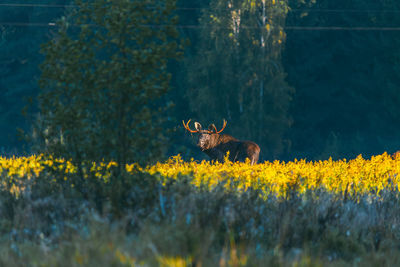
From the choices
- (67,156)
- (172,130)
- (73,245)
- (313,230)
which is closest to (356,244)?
(313,230)

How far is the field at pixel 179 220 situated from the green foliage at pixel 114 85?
1.09ft

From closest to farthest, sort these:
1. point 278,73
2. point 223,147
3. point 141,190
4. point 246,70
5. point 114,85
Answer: point 141,190
point 114,85
point 223,147
point 246,70
point 278,73

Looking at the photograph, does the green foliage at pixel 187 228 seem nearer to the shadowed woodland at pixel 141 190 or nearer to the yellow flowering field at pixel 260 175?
the shadowed woodland at pixel 141 190

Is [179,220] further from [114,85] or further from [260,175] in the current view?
[260,175]

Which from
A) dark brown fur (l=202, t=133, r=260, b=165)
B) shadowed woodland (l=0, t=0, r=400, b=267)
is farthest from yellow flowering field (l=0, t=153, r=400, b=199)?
dark brown fur (l=202, t=133, r=260, b=165)

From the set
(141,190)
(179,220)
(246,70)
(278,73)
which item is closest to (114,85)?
(141,190)

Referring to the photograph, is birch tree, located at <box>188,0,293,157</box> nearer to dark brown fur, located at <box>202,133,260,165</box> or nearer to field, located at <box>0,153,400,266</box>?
dark brown fur, located at <box>202,133,260,165</box>

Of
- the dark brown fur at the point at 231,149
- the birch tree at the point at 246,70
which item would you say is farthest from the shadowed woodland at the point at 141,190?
the birch tree at the point at 246,70

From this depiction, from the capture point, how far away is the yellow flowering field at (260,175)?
9.20 m

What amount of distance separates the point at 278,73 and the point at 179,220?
31318mm

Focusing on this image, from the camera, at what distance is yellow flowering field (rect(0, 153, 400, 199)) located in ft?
30.2

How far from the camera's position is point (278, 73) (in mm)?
37531

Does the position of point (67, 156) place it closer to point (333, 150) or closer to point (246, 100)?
point (333, 150)

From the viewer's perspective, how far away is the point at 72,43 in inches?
348
